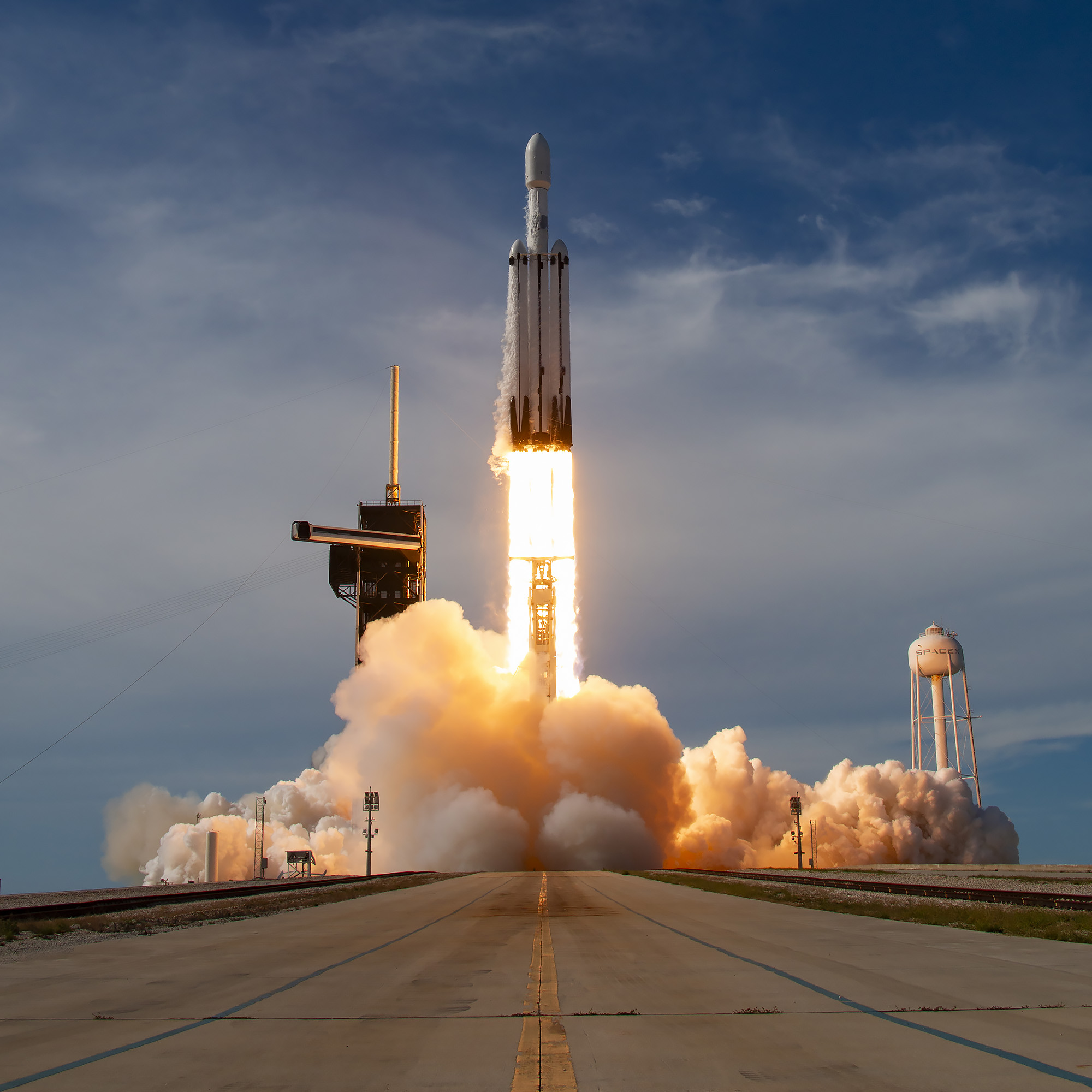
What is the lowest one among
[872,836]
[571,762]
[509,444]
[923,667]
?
[872,836]

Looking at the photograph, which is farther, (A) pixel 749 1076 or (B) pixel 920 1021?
(B) pixel 920 1021

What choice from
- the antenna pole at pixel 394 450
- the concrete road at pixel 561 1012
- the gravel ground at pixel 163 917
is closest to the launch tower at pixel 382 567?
the antenna pole at pixel 394 450

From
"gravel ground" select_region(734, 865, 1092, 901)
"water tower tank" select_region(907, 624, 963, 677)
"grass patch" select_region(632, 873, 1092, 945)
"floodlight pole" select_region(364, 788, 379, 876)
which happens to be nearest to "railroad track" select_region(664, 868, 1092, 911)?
"gravel ground" select_region(734, 865, 1092, 901)

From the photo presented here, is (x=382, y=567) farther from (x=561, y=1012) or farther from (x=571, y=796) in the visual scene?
(x=561, y=1012)

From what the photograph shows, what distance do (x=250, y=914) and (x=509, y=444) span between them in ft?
169

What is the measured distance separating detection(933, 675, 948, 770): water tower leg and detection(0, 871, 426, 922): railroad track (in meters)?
71.3

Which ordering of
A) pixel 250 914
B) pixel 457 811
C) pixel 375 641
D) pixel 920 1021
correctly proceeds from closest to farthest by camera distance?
pixel 920 1021, pixel 250 914, pixel 457 811, pixel 375 641

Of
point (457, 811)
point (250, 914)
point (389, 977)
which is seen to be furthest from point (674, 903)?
point (457, 811)

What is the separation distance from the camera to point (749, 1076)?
348 inches

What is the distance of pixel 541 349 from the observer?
7931cm

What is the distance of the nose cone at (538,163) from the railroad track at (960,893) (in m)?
57.0

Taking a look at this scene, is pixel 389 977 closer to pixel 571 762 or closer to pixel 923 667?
pixel 571 762

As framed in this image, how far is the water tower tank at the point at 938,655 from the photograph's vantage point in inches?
4257

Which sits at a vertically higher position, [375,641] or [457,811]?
[375,641]
